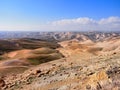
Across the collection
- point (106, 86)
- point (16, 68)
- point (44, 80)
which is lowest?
point (16, 68)

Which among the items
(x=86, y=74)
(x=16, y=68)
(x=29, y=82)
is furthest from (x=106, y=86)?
(x=16, y=68)

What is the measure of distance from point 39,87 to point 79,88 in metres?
4.02

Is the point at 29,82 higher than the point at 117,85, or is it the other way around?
the point at 117,85

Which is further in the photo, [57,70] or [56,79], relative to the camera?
[57,70]

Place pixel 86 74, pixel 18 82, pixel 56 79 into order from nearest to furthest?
pixel 86 74, pixel 56 79, pixel 18 82

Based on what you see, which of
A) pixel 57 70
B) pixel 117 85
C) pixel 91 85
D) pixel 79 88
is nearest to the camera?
pixel 117 85

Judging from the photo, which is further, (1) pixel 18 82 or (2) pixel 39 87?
(1) pixel 18 82

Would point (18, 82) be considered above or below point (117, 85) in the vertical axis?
below

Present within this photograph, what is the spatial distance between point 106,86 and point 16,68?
23403mm

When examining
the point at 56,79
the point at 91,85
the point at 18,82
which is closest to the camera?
the point at 91,85

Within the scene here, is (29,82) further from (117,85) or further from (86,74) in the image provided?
(117,85)

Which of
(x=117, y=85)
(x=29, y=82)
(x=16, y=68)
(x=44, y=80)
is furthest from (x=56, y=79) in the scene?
(x=16, y=68)

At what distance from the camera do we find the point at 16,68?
33.8m

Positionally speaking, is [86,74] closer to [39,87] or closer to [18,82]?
[39,87]
